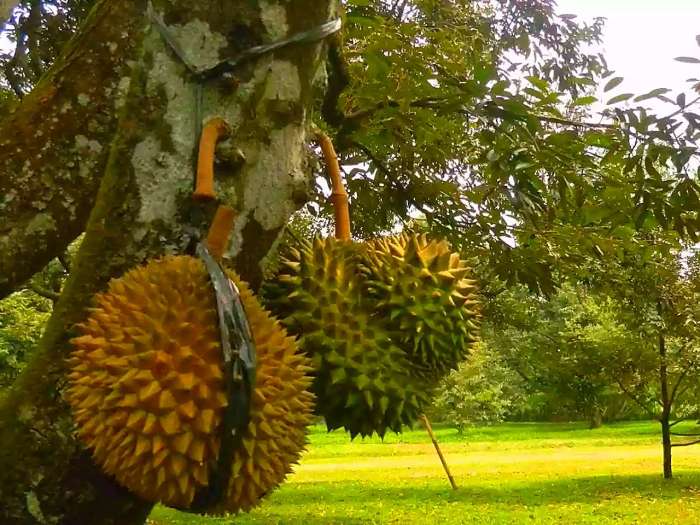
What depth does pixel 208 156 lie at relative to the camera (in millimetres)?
873

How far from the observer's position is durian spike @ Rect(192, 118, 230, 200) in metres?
0.85

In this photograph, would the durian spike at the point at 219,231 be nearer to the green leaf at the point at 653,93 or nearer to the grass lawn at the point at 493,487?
the green leaf at the point at 653,93

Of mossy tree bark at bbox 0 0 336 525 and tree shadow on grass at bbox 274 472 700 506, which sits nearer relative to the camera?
mossy tree bark at bbox 0 0 336 525

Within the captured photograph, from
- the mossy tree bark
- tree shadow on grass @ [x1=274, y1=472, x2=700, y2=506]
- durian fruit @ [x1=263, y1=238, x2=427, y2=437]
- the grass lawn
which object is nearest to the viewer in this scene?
the mossy tree bark

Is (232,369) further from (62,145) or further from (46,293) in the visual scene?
(46,293)

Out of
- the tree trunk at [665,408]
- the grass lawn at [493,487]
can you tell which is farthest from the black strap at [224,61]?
the tree trunk at [665,408]

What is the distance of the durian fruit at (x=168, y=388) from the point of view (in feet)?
2.59

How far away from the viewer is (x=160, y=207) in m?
0.92

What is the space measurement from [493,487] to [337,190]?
12.8 m

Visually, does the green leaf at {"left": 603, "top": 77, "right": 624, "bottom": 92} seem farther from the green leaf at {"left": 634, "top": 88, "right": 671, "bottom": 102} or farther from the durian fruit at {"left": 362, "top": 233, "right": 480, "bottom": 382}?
the durian fruit at {"left": 362, "top": 233, "right": 480, "bottom": 382}

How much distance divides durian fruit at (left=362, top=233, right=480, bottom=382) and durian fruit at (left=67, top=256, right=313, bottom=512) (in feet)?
1.25

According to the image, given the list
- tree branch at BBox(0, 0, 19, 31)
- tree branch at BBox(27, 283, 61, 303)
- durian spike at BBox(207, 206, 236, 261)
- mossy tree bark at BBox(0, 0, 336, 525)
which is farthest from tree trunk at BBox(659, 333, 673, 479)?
durian spike at BBox(207, 206, 236, 261)

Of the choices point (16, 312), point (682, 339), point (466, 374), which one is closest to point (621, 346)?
point (682, 339)

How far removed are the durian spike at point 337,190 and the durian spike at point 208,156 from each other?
273mm
